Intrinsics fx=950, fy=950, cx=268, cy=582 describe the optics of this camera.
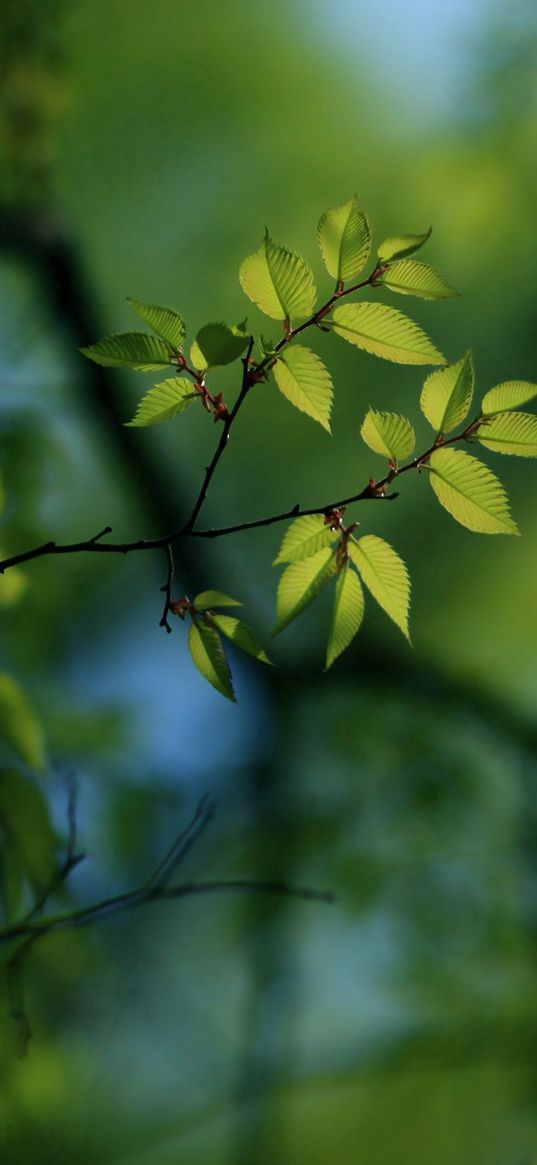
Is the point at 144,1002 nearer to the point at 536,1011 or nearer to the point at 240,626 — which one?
the point at 536,1011

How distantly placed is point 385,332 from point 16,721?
1.81ft

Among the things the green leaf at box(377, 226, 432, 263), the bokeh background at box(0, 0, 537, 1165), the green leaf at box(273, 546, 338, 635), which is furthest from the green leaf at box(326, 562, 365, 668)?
the bokeh background at box(0, 0, 537, 1165)

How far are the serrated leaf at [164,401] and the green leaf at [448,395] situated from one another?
0.61ft

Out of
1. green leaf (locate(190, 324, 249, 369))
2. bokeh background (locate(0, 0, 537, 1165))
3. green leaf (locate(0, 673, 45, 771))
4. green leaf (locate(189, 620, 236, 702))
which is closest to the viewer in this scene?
green leaf (locate(190, 324, 249, 369))

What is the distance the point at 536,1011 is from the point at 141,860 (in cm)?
160

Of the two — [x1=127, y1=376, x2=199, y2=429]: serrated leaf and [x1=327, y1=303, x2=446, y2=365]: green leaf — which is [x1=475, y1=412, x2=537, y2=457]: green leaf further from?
[x1=127, y1=376, x2=199, y2=429]: serrated leaf

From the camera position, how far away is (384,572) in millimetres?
779

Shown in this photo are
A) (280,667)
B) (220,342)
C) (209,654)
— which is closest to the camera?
(220,342)

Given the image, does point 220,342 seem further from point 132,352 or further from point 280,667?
point 280,667

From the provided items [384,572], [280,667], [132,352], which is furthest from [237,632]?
[280,667]

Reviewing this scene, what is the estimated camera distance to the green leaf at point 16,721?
984 millimetres

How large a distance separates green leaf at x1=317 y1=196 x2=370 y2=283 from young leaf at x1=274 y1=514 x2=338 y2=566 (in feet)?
0.65

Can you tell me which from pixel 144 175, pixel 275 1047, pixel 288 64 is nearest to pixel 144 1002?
pixel 275 1047

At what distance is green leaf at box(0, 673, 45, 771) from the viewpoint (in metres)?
0.98
